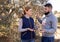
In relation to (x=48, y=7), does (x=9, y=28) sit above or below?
below

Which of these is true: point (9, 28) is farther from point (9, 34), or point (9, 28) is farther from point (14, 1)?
point (14, 1)

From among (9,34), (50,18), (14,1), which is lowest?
(9,34)

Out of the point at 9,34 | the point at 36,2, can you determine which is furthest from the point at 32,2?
the point at 9,34

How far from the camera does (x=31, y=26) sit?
18.1 ft

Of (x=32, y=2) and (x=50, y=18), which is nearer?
(x=50, y=18)

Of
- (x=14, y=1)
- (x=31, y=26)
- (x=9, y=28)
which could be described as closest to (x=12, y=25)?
(x=9, y=28)

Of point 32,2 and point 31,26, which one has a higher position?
point 32,2

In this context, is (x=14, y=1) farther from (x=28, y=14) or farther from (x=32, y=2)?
(x=28, y=14)

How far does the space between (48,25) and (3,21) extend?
11.1 feet

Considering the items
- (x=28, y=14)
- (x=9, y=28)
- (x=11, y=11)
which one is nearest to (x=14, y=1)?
(x=11, y=11)

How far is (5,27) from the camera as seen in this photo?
870 centimetres

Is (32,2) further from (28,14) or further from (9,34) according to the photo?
(28,14)

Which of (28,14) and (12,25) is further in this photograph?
(12,25)

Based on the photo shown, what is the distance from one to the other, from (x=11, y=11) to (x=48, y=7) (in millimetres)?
3303
